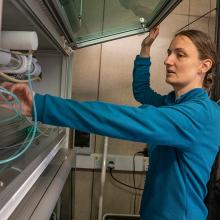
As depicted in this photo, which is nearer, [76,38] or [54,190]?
[54,190]

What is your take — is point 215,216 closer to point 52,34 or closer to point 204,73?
point 204,73

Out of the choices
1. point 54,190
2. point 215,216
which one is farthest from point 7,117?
point 215,216

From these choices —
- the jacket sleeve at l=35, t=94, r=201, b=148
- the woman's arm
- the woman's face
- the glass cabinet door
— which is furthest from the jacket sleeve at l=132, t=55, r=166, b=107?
the jacket sleeve at l=35, t=94, r=201, b=148

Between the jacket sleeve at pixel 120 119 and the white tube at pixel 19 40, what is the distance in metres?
0.22

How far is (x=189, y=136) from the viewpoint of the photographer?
0.87 m

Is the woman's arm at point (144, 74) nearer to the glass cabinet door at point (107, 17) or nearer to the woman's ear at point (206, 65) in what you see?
the glass cabinet door at point (107, 17)

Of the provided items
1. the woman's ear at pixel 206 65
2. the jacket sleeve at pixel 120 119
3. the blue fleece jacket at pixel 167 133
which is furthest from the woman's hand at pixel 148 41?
the jacket sleeve at pixel 120 119

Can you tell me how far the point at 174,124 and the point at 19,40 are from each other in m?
0.52

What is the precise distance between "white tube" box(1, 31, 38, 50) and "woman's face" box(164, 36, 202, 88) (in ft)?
1.76

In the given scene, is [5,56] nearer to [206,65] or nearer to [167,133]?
[167,133]

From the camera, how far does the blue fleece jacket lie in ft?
2.43

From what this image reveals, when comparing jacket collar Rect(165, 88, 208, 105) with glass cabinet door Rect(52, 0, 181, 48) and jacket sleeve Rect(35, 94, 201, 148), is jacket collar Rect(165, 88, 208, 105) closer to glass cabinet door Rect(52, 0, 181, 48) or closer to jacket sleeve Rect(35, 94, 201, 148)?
jacket sleeve Rect(35, 94, 201, 148)

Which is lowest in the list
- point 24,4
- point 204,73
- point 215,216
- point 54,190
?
point 215,216

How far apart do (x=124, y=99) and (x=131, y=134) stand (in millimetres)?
1509
